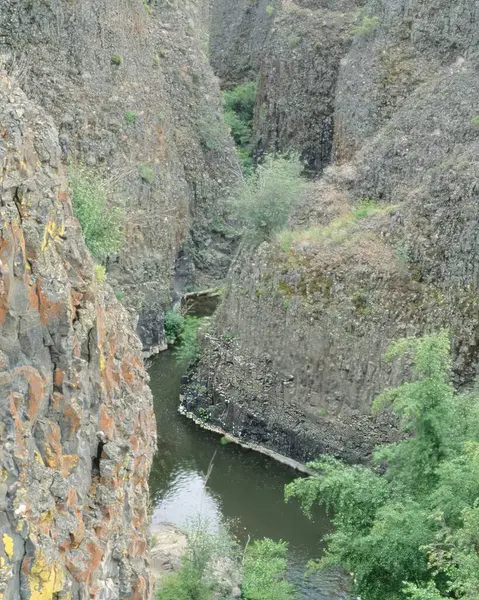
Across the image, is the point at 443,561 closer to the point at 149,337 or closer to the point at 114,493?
the point at 114,493

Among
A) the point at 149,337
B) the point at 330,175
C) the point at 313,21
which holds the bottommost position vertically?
the point at 149,337

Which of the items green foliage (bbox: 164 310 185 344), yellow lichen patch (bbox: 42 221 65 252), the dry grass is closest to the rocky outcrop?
green foliage (bbox: 164 310 185 344)

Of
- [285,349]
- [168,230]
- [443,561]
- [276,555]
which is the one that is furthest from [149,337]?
[443,561]

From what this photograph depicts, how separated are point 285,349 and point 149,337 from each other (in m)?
8.45

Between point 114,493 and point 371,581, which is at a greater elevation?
point 114,493

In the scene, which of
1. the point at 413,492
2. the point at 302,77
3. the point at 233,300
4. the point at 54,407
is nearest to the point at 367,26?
the point at 302,77

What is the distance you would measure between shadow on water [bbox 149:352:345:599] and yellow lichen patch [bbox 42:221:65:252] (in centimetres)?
1057

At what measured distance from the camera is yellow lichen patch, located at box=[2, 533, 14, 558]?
7.59 m

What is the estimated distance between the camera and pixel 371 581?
581 inches

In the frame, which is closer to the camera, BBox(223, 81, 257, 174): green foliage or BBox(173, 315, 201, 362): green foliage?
BBox(173, 315, 201, 362): green foliage

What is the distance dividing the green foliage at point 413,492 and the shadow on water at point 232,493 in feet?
11.5

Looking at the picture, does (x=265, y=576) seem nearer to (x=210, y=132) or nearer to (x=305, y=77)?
(x=210, y=132)

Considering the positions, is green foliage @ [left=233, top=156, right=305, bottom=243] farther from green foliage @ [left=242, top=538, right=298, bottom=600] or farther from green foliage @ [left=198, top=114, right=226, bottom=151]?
green foliage @ [left=242, top=538, right=298, bottom=600]

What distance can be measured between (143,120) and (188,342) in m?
9.39
